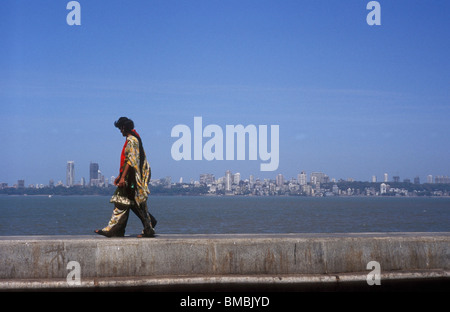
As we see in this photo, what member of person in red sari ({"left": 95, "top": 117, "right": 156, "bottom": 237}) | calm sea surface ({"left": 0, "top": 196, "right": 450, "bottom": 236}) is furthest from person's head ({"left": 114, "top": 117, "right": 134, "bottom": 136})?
calm sea surface ({"left": 0, "top": 196, "right": 450, "bottom": 236})

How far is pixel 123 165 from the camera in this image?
8961 millimetres

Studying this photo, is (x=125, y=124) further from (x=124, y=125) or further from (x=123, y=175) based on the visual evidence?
(x=123, y=175)

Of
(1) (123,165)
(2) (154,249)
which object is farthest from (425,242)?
(1) (123,165)

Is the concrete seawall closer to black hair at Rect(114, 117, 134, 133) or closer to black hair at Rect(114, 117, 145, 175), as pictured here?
black hair at Rect(114, 117, 145, 175)

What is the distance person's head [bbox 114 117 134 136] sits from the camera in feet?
30.2

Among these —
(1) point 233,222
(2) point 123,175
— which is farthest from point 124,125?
(1) point 233,222

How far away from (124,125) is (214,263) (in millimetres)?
2654

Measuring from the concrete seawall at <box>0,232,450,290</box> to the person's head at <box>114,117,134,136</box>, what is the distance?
1.91 metres

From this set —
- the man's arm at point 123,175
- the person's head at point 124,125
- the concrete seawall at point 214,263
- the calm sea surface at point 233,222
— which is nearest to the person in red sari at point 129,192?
the man's arm at point 123,175

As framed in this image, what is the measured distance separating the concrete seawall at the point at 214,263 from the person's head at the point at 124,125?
75.2 inches

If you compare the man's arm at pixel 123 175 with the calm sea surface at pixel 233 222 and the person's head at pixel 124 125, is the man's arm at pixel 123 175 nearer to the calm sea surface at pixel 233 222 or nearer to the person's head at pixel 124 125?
the person's head at pixel 124 125

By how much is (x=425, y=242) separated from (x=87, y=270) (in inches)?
183
